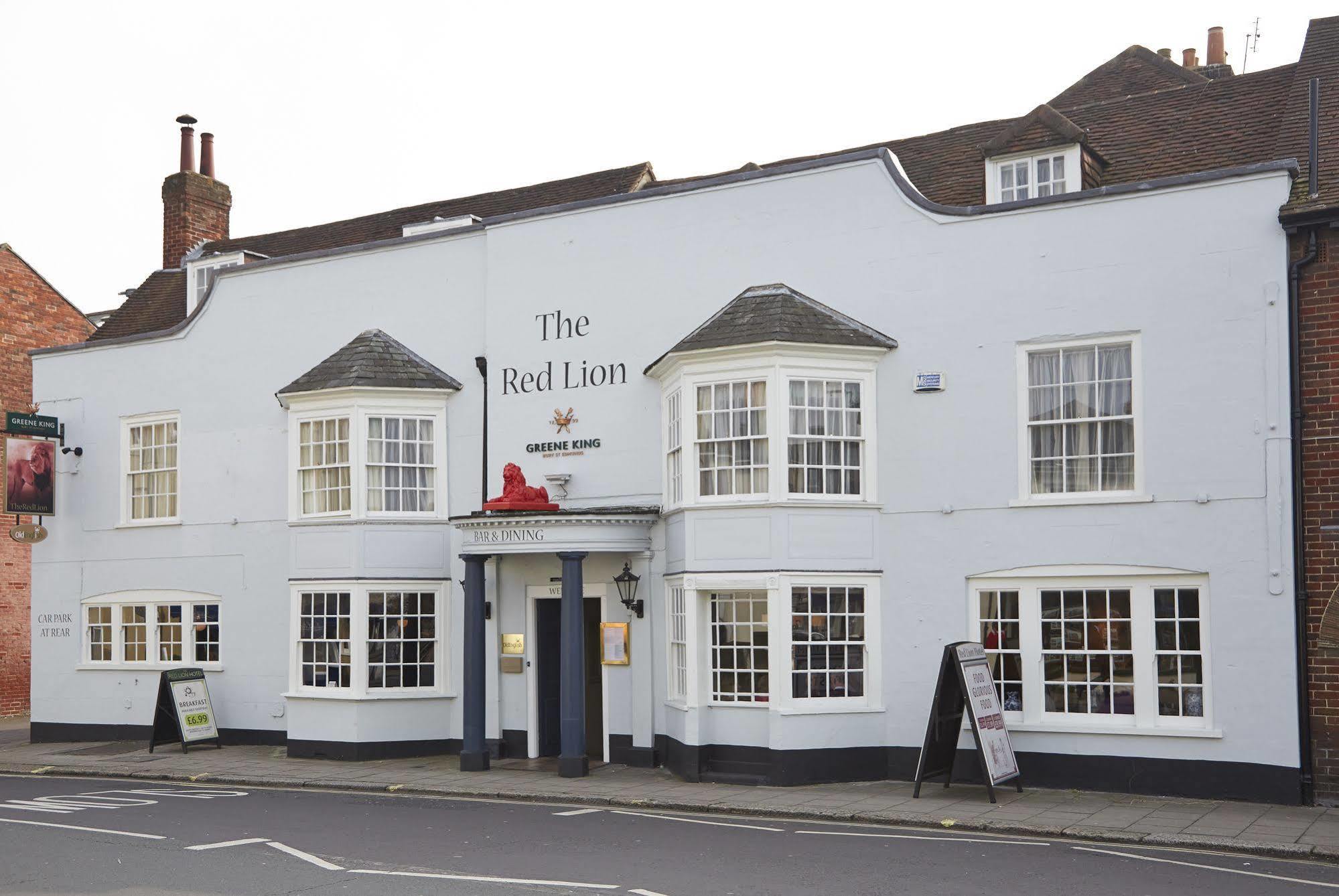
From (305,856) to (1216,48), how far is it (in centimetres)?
2245

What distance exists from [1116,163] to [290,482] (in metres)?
12.3

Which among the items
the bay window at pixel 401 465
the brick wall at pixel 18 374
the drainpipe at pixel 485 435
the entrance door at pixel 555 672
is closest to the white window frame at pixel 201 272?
the brick wall at pixel 18 374

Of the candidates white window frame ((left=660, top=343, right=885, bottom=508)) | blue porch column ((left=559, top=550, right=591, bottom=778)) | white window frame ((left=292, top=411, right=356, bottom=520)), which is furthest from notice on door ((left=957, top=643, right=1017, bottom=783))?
white window frame ((left=292, top=411, right=356, bottom=520))

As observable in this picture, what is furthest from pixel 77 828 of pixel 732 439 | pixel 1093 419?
pixel 1093 419

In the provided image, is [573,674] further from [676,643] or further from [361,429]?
[361,429]

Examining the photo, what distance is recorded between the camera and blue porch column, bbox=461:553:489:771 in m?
17.1

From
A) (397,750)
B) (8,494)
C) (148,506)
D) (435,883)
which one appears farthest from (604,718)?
(8,494)

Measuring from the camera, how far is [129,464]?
22.0 metres

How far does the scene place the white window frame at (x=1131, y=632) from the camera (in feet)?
46.1

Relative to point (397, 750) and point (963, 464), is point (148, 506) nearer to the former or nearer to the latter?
point (397, 750)

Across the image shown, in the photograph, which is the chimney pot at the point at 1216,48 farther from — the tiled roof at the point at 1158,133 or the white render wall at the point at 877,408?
the white render wall at the point at 877,408

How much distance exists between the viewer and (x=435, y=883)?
9984mm

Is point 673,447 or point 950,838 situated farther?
point 673,447

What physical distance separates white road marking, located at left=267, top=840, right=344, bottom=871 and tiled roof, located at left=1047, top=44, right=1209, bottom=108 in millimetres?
17523
